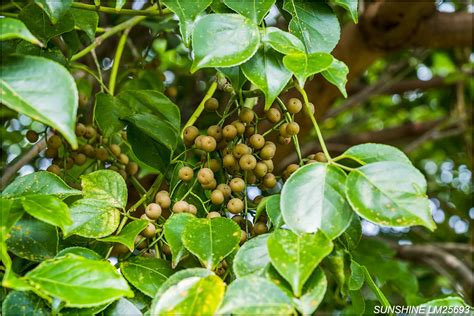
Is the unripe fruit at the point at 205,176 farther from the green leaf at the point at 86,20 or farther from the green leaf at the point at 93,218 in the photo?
the green leaf at the point at 86,20

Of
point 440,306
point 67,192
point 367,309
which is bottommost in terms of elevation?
point 367,309

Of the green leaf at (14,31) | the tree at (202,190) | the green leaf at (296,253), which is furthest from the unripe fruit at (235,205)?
the green leaf at (14,31)

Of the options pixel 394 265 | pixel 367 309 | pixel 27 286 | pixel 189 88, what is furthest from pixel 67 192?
pixel 189 88

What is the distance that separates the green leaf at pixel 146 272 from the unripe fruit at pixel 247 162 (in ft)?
0.33

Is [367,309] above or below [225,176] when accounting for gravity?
below

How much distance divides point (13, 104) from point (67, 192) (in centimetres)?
14

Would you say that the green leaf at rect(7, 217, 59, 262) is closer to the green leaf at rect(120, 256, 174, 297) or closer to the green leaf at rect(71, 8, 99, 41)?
the green leaf at rect(120, 256, 174, 297)

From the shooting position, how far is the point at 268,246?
1.40ft

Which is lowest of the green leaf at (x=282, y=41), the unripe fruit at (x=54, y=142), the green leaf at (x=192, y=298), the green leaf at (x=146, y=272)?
the unripe fruit at (x=54, y=142)

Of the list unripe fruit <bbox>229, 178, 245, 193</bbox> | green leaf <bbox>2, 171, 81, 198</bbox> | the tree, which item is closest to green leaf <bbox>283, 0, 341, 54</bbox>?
the tree

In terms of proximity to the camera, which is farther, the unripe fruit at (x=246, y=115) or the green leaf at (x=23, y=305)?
the unripe fruit at (x=246, y=115)

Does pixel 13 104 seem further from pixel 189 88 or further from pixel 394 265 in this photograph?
pixel 189 88

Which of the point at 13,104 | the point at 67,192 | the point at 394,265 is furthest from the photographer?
the point at 394,265

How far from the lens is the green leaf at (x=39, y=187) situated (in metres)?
0.50
